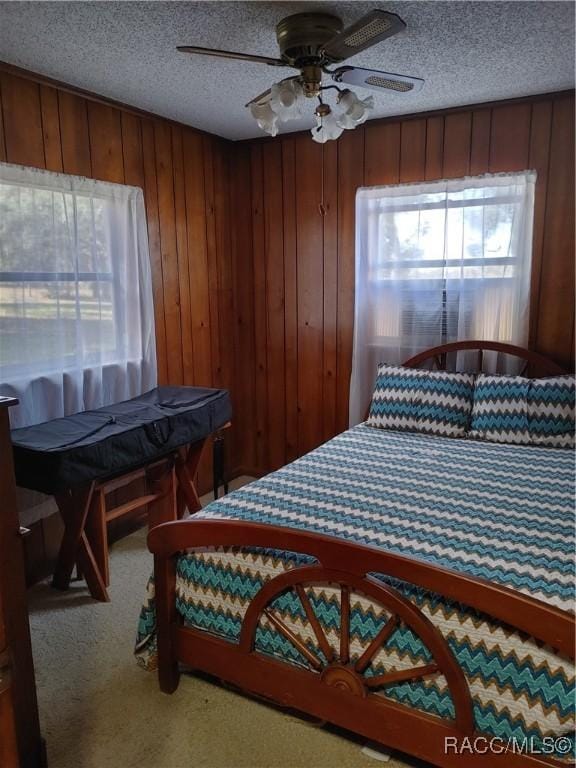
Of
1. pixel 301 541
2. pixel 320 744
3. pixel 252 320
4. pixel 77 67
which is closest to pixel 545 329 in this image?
pixel 252 320

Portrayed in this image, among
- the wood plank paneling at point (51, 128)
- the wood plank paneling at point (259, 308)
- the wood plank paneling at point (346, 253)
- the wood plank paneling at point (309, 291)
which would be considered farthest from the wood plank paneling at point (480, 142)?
the wood plank paneling at point (51, 128)

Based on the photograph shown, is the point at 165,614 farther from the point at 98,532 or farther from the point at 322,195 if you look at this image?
the point at 322,195

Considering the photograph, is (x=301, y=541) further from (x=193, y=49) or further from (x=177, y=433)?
(x=193, y=49)

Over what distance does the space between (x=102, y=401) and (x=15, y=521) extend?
1.53m

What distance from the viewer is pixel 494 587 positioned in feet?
4.54

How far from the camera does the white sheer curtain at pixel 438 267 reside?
3.06m

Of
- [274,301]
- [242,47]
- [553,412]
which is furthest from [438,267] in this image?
[242,47]

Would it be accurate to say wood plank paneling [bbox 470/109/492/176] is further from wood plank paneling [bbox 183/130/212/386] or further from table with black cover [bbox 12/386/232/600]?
table with black cover [bbox 12/386/232/600]

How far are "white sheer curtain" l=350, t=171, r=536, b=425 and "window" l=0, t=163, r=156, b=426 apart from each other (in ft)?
4.21

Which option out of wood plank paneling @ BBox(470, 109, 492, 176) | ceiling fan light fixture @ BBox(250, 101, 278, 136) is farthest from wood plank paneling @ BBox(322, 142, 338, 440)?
ceiling fan light fixture @ BBox(250, 101, 278, 136)

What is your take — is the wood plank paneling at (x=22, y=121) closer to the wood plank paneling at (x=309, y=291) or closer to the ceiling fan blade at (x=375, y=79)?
the ceiling fan blade at (x=375, y=79)

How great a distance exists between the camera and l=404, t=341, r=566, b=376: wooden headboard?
3.03 metres

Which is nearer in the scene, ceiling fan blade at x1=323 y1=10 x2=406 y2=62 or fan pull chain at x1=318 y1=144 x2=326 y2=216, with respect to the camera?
ceiling fan blade at x1=323 y1=10 x2=406 y2=62

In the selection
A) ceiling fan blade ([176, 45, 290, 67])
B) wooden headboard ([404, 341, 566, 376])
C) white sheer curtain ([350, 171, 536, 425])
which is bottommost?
wooden headboard ([404, 341, 566, 376])
